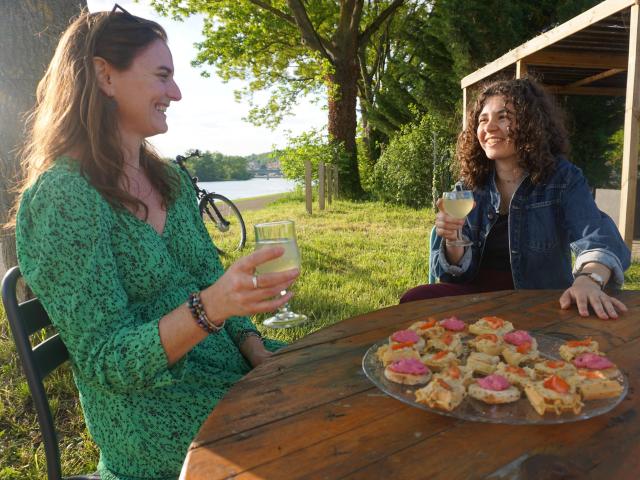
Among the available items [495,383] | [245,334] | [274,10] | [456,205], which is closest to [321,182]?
[274,10]

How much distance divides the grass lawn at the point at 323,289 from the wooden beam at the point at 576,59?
9.36 ft

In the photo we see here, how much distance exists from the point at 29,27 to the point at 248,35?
13.8m

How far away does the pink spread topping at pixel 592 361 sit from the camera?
1.10 meters

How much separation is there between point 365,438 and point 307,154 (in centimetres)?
1433

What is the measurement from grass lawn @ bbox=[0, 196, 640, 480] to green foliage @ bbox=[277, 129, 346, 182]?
3779 millimetres

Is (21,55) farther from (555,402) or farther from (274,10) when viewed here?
(274,10)

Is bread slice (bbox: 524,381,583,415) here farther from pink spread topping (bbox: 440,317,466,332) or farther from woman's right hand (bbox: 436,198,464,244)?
woman's right hand (bbox: 436,198,464,244)

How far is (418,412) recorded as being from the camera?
3.22 ft

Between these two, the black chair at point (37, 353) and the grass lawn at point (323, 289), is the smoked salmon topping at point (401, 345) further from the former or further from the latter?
the grass lawn at point (323, 289)

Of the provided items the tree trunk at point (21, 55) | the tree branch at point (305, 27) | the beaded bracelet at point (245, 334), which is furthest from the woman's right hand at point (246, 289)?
the tree branch at point (305, 27)

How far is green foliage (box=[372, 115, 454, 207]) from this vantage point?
430 inches

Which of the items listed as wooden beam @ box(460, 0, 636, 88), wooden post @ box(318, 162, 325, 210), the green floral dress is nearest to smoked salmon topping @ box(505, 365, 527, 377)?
the green floral dress

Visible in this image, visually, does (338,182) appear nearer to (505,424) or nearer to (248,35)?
(248,35)

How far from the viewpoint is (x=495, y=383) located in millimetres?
1007
